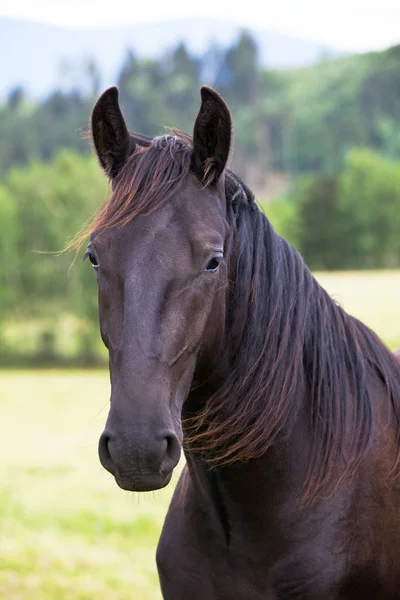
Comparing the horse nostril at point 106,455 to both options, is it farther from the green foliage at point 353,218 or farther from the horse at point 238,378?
the green foliage at point 353,218

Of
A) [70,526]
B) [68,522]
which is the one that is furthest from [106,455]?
[68,522]

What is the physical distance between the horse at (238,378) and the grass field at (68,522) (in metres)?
0.30

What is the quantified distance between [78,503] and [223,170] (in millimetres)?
8601

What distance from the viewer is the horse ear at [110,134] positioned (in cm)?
265

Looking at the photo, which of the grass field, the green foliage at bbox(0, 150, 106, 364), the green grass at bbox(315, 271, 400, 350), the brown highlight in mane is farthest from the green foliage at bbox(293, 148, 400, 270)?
the brown highlight in mane

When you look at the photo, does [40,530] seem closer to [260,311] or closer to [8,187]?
[260,311]

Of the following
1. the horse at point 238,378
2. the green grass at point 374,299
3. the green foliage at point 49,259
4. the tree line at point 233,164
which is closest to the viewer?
the horse at point 238,378

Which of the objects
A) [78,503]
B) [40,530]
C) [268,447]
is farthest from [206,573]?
[78,503]

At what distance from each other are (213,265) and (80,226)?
5.69 ft

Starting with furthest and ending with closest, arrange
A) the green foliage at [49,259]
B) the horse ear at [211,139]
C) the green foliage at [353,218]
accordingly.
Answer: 1. the green foliage at [353,218]
2. the green foliage at [49,259]
3. the horse ear at [211,139]

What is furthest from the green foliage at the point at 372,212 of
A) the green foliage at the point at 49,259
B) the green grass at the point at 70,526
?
the green grass at the point at 70,526

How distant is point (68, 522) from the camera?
9.32 metres

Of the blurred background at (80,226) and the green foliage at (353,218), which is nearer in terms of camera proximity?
the blurred background at (80,226)

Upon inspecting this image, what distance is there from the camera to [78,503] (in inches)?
413
